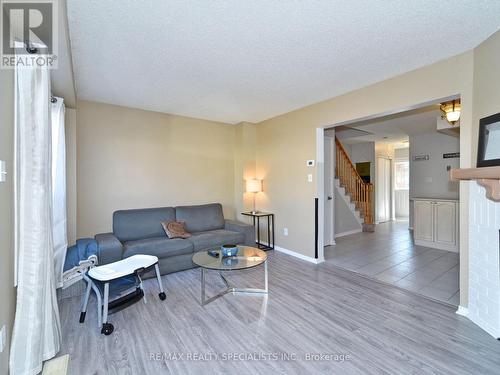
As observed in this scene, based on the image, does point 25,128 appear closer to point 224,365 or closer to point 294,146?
point 224,365

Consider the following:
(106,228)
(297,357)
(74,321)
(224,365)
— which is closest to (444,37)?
(297,357)

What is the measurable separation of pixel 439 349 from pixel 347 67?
256 cm

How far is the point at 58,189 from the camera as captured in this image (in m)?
2.65

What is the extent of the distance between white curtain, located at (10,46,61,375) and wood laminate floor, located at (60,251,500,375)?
1.02ft

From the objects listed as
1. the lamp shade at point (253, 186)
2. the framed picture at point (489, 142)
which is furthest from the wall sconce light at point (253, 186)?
the framed picture at point (489, 142)

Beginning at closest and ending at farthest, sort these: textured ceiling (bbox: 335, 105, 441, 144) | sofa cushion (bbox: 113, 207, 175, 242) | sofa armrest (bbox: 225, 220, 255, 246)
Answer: sofa cushion (bbox: 113, 207, 175, 242) → sofa armrest (bbox: 225, 220, 255, 246) → textured ceiling (bbox: 335, 105, 441, 144)

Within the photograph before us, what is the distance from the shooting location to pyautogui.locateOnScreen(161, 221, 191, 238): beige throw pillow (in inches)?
139

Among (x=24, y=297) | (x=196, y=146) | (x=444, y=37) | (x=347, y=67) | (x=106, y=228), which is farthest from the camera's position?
(x=196, y=146)

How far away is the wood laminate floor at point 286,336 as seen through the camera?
1.67 m

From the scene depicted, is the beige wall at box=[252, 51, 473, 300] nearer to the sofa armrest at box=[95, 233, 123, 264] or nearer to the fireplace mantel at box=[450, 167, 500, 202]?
the fireplace mantel at box=[450, 167, 500, 202]

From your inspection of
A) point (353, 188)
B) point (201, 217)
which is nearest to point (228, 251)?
point (201, 217)

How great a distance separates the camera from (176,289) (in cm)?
285

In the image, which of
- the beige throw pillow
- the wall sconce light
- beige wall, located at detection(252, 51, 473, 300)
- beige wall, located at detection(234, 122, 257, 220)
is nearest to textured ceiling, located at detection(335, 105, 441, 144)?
beige wall, located at detection(252, 51, 473, 300)
